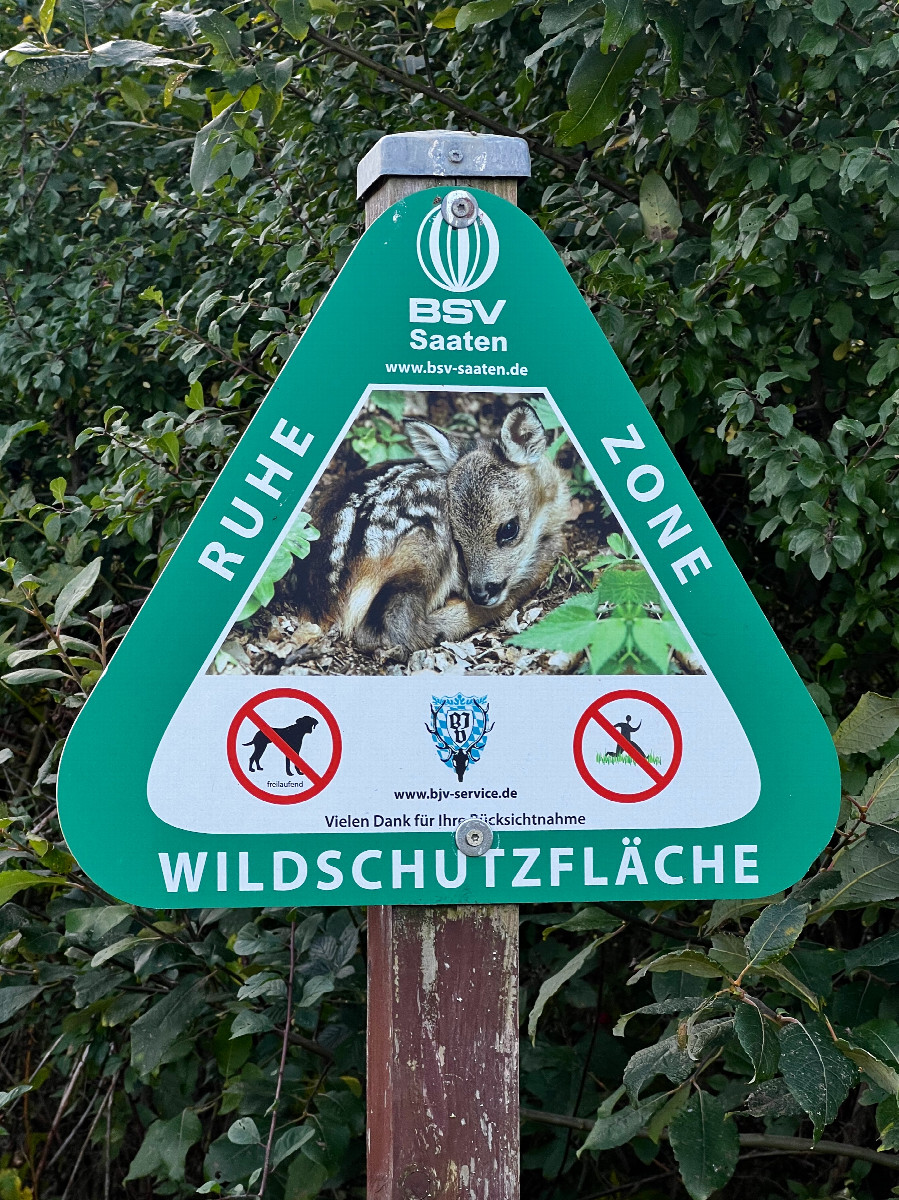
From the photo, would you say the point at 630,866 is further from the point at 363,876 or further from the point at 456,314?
the point at 456,314

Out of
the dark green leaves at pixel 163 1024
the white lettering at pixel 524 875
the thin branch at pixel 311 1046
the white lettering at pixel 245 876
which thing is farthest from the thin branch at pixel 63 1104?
the white lettering at pixel 524 875

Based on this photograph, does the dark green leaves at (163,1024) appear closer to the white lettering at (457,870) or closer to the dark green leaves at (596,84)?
the white lettering at (457,870)

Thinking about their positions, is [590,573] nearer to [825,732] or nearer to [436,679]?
[436,679]

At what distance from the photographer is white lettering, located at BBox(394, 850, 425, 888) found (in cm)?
142

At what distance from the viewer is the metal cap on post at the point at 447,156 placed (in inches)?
61.5

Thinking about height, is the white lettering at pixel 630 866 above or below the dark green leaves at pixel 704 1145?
above

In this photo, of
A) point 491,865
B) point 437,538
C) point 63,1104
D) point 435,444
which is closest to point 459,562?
point 437,538

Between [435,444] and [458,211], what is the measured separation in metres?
0.30

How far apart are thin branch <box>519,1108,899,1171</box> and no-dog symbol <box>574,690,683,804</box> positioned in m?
1.12

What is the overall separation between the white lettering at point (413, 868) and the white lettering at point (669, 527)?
48cm

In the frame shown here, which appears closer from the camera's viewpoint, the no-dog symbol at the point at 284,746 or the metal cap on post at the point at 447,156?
the no-dog symbol at the point at 284,746

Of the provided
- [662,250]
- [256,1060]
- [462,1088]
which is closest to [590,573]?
[462,1088]

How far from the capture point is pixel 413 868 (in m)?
1.42

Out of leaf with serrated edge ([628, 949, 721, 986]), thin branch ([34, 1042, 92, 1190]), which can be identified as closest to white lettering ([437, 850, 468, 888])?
leaf with serrated edge ([628, 949, 721, 986])
